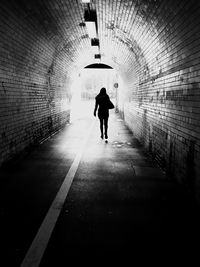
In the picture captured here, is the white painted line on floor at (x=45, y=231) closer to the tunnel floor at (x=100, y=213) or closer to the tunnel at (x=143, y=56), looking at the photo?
the tunnel floor at (x=100, y=213)

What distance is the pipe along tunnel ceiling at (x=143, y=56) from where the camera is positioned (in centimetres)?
466

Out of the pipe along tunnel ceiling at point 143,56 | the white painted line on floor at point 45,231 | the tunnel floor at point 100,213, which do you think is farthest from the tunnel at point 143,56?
the white painted line on floor at point 45,231

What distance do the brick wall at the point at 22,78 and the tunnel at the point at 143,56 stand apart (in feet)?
0.08

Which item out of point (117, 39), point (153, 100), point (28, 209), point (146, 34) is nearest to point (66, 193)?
point (28, 209)

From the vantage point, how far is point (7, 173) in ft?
19.9

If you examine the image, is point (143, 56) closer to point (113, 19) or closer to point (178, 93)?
point (113, 19)

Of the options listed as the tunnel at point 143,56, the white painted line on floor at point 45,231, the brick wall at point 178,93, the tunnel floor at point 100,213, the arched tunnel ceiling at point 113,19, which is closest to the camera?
the white painted line on floor at point 45,231

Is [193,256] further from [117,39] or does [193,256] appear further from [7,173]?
[117,39]

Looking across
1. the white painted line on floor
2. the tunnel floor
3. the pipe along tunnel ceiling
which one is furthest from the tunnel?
the white painted line on floor

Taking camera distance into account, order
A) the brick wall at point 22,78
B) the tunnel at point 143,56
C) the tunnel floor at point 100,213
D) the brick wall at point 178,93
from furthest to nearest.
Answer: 1. the brick wall at point 22,78
2. the tunnel at point 143,56
3. the brick wall at point 178,93
4. the tunnel floor at point 100,213

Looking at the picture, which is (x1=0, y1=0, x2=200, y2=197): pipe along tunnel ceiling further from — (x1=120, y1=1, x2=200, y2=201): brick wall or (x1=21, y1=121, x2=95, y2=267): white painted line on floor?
(x1=21, y1=121, x2=95, y2=267): white painted line on floor

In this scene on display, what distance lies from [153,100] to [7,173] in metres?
4.61

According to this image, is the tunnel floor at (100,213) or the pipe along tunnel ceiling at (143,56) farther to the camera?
the pipe along tunnel ceiling at (143,56)

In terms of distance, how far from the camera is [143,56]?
8.90 m
